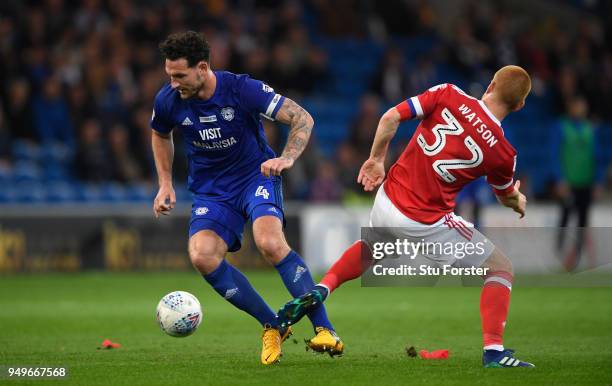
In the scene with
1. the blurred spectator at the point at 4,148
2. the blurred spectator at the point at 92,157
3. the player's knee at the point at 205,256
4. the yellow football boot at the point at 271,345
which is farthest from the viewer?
the blurred spectator at the point at 92,157

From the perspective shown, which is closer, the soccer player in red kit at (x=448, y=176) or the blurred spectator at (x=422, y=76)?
the soccer player in red kit at (x=448, y=176)

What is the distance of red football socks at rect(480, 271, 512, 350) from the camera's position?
696cm

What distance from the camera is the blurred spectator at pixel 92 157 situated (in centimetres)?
1698

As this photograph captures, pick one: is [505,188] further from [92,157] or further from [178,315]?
[92,157]

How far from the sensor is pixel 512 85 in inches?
275

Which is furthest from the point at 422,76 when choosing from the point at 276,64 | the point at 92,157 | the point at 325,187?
the point at 92,157

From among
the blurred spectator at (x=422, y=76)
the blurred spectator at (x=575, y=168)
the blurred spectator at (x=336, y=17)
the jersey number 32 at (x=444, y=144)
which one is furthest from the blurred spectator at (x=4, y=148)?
the jersey number 32 at (x=444, y=144)

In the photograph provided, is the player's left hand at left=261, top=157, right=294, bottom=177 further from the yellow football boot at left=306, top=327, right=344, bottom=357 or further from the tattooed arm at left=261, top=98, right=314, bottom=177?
the yellow football boot at left=306, top=327, right=344, bottom=357

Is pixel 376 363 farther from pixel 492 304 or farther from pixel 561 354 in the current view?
pixel 561 354

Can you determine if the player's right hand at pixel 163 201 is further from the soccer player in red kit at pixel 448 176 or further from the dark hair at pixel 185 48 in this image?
the soccer player in red kit at pixel 448 176

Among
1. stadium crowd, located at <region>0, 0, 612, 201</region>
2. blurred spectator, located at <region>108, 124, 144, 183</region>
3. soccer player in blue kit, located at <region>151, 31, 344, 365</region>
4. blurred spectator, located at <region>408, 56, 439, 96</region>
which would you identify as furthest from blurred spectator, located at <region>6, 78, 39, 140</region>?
soccer player in blue kit, located at <region>151, 31, 344, 365</region>

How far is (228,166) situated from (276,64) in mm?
11748

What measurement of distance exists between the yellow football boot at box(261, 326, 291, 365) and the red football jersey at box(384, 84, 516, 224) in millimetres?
1191

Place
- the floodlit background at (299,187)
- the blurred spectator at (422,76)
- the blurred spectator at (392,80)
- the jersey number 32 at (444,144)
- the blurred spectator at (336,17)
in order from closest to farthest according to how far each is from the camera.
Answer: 1. the jersey number 32 at (444,144)
2. the floodlit background at (299,187)
3. the blurred spectator at (392,80)
4. the blurred spectator at (422,76)
5. the blurred spectator at (336,17)
